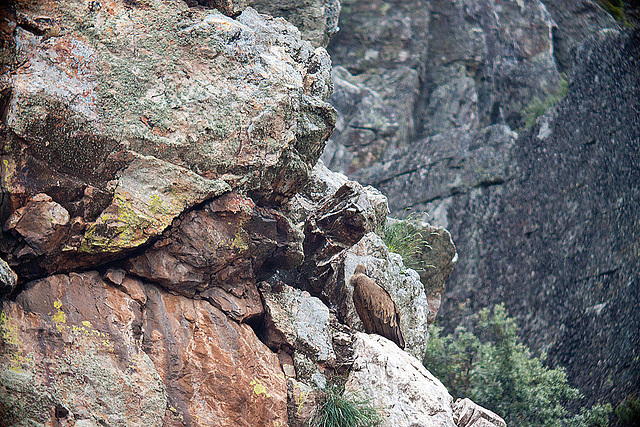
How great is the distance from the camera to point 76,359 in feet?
15.1

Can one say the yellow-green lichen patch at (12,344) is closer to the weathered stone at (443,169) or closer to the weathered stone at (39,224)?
the weathered stone at (39,224)

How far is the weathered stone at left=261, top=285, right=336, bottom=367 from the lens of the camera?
232 inches

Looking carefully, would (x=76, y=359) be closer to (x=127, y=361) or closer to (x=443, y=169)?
(x=127, y=361)

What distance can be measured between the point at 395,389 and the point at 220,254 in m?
2.54

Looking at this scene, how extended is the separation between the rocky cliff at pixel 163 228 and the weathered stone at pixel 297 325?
2cm

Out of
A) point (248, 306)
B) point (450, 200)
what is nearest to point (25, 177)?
point (248, 306)

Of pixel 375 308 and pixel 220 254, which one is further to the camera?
pixel 375 308

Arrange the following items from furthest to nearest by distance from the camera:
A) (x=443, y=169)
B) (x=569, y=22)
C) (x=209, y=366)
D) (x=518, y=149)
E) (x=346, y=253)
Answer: (x=569, y=22)
(x=443, y=169)
(x=518, y=149)
(x=346, y=253)
(x=209, y=366)

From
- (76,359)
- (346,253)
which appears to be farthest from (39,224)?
(346,253)

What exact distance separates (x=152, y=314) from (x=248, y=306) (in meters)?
0.99

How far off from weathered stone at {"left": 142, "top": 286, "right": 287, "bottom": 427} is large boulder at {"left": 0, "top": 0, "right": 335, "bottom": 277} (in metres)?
0.75

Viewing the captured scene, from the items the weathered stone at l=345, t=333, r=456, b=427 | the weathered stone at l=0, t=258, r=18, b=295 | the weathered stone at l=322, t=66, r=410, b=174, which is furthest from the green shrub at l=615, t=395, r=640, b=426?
the weathered stone at l=322, t=66, r=410, b=174

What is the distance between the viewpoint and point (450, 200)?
17.7 meters

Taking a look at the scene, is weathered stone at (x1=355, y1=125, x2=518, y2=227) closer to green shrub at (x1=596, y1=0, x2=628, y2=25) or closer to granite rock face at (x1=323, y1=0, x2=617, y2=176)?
granite rock face at (x1=323, y1=0, x2=617, y2=176)
